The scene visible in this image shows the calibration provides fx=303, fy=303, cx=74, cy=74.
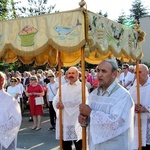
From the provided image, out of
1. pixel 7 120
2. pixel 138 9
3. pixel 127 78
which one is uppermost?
pixel 138 9

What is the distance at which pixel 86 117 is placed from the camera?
417 cm

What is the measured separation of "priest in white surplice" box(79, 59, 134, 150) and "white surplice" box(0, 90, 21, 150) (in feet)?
4.41

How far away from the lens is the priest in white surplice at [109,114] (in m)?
3.78

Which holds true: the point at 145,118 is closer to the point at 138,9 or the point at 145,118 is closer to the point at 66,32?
the point at 66,32

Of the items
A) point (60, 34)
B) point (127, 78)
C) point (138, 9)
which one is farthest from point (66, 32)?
point (138, 9)

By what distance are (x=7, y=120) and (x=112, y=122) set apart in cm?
189

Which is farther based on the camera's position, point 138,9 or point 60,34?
point 138,9

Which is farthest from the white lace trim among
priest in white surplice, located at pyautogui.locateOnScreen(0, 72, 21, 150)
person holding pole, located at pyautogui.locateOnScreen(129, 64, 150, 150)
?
person holding pole, located at pyautogui.locateOnScreen(129, 64, 150, 150)

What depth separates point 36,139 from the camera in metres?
8.62

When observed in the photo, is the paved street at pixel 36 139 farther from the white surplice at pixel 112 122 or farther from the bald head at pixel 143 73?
the white surplice at pixel 112 122

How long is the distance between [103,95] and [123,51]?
4.19 feet

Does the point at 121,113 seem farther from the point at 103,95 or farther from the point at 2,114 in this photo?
the point at 2,114

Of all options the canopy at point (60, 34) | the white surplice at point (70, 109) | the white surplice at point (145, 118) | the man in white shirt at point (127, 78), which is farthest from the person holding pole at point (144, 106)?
the man in white shirt at point (127, 78)

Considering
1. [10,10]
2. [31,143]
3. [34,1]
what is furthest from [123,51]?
[34,1]
